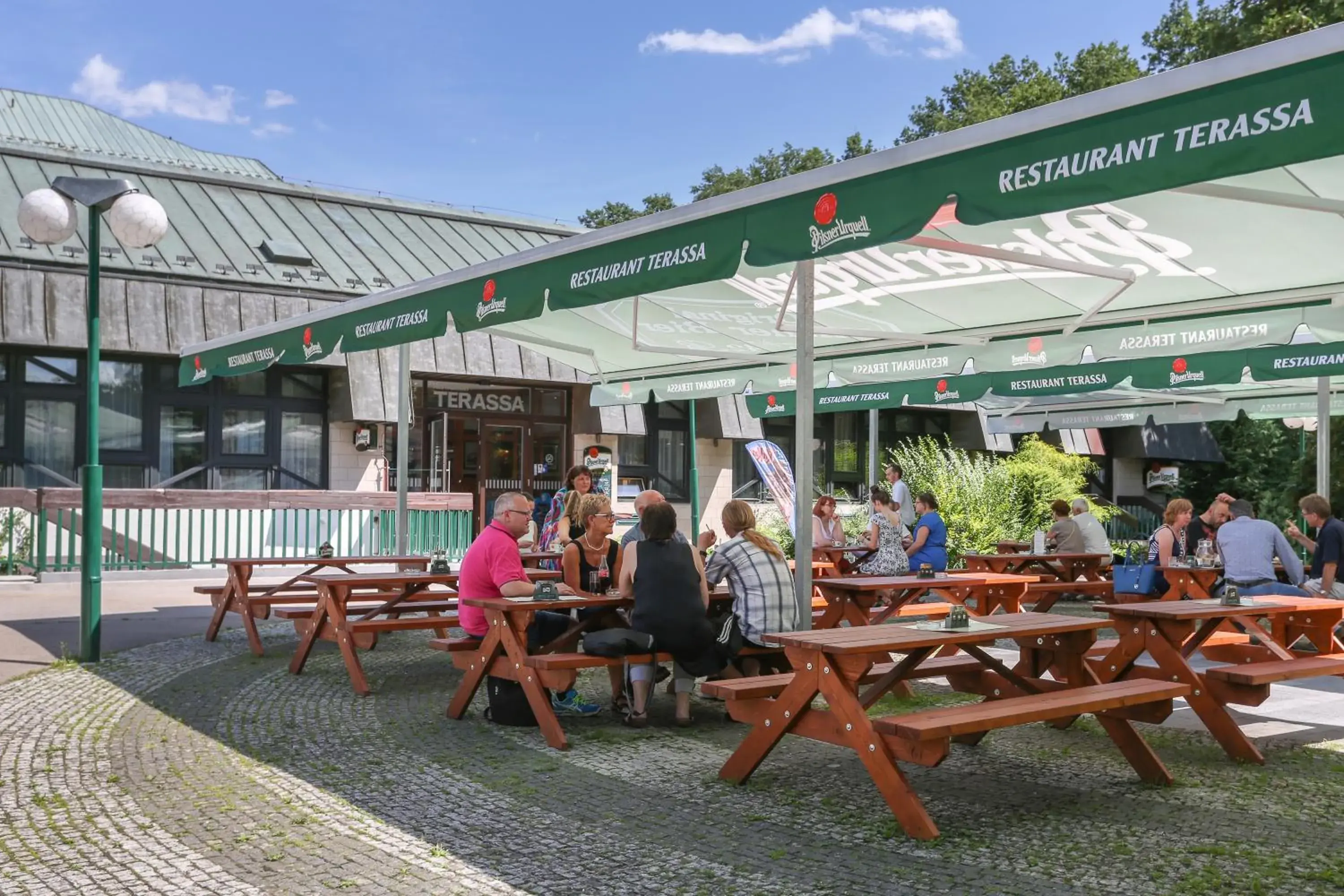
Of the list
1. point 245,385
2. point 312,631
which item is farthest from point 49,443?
point 312,631

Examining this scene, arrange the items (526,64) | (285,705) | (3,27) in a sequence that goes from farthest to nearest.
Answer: (526,64) < (3,27) < (285,705)

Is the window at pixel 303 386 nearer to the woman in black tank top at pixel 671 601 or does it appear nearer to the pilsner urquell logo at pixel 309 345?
the pilsner urquell logo at pixel 309 345

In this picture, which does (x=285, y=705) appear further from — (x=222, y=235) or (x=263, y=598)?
(x=222, y=235)

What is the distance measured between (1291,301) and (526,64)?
4811 cm

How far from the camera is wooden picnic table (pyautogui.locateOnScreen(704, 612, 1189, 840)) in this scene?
4.62 metres

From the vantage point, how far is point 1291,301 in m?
8.41

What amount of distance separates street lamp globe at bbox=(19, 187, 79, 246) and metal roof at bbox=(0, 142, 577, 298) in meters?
7.97

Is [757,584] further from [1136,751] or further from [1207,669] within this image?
[1207,669]

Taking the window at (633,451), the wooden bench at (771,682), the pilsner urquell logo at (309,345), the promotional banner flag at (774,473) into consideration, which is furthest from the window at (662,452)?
the wooden bench at (771,682)

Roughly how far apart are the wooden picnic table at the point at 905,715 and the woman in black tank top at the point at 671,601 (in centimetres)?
87

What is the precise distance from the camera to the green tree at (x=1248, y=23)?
18.0m

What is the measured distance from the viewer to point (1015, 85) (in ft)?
125

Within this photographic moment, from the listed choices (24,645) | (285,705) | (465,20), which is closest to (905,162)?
(285,705)

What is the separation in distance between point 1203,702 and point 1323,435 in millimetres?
6123
